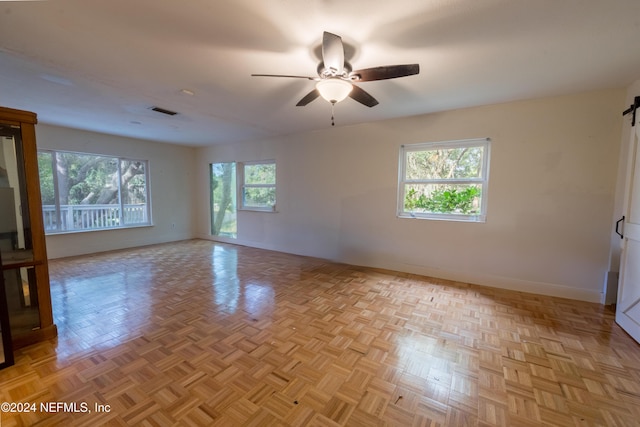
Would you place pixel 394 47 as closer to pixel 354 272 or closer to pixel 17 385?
pixel 354 272

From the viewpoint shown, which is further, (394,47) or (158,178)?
(158,178)

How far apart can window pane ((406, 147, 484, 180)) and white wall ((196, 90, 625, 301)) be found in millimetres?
195

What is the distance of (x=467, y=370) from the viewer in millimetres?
1723

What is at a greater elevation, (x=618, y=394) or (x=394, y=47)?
(x=394, y=47)

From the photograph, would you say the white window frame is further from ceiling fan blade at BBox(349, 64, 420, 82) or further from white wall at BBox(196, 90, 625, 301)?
ceiling fan blade at BBox(349, 64, 420, 82)

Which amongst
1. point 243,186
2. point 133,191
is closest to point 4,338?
point 243,186

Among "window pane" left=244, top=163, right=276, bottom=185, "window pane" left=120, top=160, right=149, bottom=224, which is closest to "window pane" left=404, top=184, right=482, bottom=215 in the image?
"window pane" left=244, top=163, right=276, bottom=185

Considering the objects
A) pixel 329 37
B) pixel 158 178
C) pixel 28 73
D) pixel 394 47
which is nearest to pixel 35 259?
pixel 28 73

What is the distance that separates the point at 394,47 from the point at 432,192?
2.26 meters

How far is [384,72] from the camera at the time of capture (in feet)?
5.94

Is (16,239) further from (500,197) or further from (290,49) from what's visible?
(500,197)

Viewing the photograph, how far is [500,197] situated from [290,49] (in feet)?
9.90

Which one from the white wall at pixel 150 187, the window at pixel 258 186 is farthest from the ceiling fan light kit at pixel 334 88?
the white wall at pixel 150 187

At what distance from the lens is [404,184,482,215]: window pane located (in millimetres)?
3395
